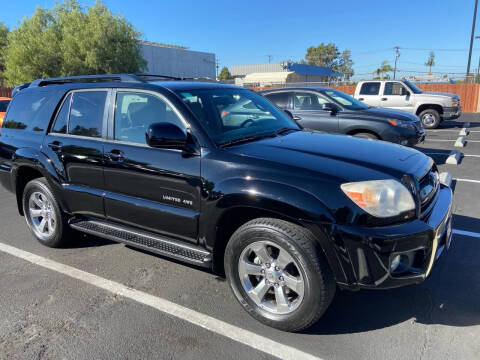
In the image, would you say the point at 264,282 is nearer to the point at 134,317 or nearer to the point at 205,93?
the point at 134,317

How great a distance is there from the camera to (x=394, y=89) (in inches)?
576

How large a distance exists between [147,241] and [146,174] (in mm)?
603

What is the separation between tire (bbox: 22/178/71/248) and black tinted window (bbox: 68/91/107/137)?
0.82 meters

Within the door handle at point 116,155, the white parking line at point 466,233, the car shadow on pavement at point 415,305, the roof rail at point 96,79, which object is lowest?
the car shadow on pavement at point 415,305

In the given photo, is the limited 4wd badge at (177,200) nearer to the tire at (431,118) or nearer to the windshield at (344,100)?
the windshield at (344,100)

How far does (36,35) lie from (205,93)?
34.0 m

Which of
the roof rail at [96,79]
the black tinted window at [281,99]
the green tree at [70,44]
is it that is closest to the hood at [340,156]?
the roof rail at [96,79]

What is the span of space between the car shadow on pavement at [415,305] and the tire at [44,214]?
2.86 metres

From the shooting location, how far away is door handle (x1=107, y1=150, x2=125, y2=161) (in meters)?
3.36

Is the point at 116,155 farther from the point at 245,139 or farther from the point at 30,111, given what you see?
the point at 30,111

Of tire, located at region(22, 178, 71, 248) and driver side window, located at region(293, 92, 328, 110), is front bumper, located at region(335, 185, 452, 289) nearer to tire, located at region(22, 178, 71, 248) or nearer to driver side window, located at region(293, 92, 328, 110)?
tire, located at region(22, 178, 71, 248)

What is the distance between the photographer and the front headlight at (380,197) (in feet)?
7.87

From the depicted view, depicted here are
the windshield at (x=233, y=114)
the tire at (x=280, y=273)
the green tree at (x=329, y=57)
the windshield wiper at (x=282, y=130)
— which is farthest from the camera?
the green tree at (x=329, y=57)

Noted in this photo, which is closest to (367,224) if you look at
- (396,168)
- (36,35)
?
(396,168)
